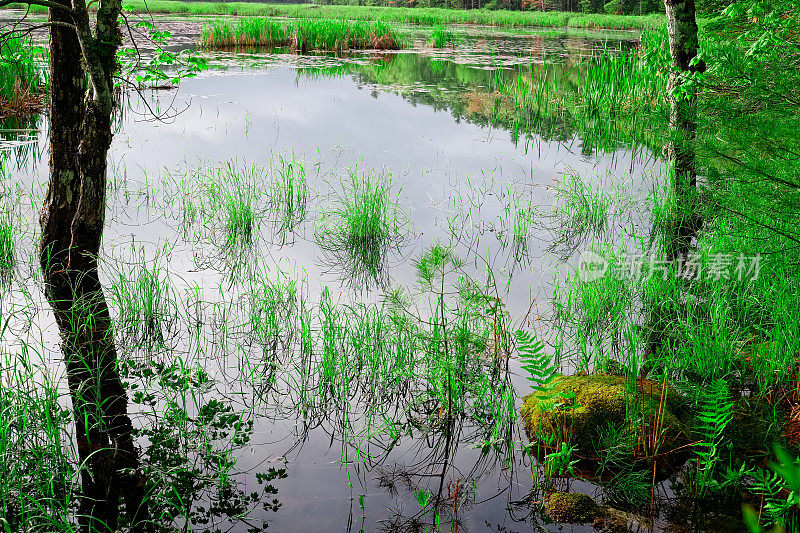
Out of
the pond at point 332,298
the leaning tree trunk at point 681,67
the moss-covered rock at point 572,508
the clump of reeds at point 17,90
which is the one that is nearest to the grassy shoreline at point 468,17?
the clump of reeds at point 17,90

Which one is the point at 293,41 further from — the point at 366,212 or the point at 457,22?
the point at 457,22

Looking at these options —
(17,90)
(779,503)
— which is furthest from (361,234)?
(17,90)

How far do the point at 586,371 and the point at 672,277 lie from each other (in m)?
1.29

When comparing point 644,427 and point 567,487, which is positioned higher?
point 644,427

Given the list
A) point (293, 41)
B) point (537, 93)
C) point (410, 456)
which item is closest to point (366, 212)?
point (410, 456)

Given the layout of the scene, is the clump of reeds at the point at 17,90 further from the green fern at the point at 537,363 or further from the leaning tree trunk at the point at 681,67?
the green fern at the point at 537,363

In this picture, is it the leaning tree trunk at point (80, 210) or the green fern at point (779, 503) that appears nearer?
the green fern at point (779, 503)

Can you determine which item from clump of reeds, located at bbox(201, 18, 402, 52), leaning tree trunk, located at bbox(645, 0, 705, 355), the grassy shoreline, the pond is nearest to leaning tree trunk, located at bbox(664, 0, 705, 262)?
leaning tree trunk, located at bbox(645, 0, 705, 355)

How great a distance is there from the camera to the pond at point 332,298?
2912 mm

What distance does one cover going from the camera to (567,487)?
114 inches

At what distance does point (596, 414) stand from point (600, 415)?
2 cm

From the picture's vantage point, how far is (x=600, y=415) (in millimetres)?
3174

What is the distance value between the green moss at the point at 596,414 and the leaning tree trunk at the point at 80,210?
203cm

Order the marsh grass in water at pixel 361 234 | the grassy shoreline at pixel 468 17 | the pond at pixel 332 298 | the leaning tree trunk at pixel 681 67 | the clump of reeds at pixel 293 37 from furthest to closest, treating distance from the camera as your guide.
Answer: the grassy shoreline at pixel 468 17 → the clump of reeds at pixel 293 37 → the leaning tree trunk at pixel 681 67 → the marsh grass in water at pixel 361 234 → the pond at pixel 332 298
